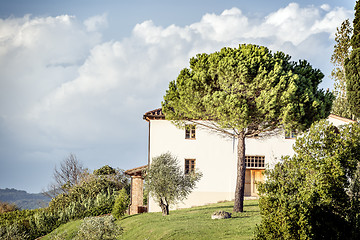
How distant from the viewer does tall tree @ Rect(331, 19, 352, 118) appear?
1508 inches

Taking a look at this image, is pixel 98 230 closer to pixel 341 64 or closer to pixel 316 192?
pixel 316 192

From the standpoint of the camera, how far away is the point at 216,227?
58.2 ft

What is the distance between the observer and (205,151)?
29.2 metres

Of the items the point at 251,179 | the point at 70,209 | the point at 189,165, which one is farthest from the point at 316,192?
the point at 70,209

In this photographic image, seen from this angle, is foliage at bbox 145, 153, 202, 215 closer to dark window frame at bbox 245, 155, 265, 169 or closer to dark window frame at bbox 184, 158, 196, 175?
dark window frame at bbox 184, 158, 196, 175

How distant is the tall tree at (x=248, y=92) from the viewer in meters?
21.2

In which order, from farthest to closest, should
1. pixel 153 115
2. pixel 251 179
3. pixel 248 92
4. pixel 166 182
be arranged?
1. pixel 251 179
2. pixel 153 115
3. pixel 166 182
4. pixel 248 92

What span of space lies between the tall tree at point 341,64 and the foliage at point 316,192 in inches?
1085

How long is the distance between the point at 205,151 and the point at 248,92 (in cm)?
880

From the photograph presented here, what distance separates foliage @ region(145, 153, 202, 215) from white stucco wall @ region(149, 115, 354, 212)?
4.44 meters

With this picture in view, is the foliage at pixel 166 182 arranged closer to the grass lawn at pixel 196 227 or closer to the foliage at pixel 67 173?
the grass lawn at pixel 196 227

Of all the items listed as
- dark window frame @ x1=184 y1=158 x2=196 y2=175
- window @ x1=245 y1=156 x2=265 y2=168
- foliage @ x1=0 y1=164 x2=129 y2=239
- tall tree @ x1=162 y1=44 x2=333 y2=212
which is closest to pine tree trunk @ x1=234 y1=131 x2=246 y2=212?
tall tree @ x1=162 y1=44 x2=333 y2=212

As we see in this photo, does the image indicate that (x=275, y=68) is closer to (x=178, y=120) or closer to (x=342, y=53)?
(x=178, y=120)

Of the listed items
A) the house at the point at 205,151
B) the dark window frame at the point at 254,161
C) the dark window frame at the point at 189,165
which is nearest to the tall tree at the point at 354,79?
the house at the point at 205,151
